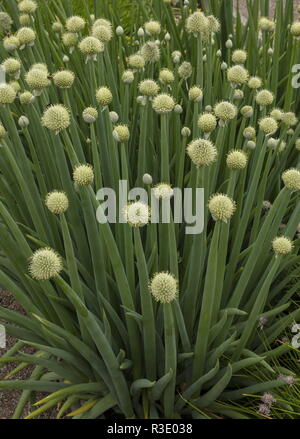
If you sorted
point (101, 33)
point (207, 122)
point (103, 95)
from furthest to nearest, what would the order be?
1. point (101, 33)
2. point (103, 95)
3. point (207, 122)

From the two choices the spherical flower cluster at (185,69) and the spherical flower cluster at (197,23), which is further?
the spherical flower cluster at (185,69)

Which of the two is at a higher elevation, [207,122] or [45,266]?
[207,122]

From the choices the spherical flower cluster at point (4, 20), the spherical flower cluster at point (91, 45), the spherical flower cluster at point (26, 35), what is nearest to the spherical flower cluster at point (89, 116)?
the spherical flower cluster at point (91, 45)

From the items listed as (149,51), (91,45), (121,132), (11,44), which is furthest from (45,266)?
(149,51)

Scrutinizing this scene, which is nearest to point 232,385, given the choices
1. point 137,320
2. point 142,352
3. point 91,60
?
point 142,352

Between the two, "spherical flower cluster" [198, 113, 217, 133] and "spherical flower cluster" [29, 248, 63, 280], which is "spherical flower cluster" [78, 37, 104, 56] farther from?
"spherical flower cluster" [29, 248, 63, 280]

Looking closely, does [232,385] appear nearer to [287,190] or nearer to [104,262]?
[104,262]

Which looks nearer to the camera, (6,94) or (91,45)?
(6,94)

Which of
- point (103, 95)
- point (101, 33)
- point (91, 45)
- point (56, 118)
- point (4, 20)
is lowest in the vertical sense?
point (56, 118)

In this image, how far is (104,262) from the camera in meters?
1.56

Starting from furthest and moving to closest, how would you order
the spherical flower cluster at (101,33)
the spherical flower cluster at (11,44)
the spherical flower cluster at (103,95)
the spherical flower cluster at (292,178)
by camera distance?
the spherical flower cluster at (11,44) → the spherical flower cluster at (101,33) → the spherical flower cluster at (103,95) → the spherical flower cluster at (292,178)

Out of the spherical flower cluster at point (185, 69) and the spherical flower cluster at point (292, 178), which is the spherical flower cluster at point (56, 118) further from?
the spherical flower cluster at point (185, 69)

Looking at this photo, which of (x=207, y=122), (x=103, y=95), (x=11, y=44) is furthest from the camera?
(x=11, y=44)

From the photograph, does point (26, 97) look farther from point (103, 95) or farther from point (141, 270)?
point (141, 270)
